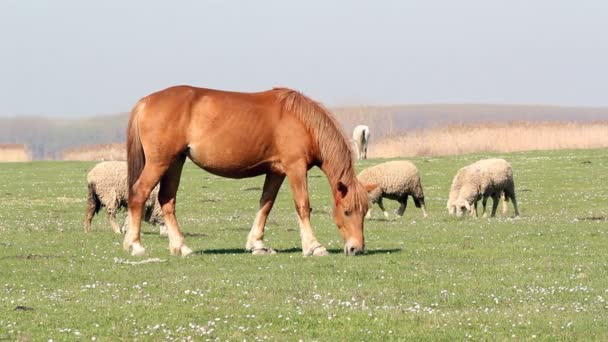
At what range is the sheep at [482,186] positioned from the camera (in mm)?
29947

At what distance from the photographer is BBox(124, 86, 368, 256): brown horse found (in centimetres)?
1777

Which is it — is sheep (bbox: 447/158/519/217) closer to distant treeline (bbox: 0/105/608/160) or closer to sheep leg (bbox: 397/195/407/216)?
sheep leg (bbox: 397/195/407/216)

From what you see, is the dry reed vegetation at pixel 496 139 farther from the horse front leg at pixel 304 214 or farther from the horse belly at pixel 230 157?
the horse belly at pixel 230 157

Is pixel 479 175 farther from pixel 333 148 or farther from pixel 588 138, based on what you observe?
pixel 588 138

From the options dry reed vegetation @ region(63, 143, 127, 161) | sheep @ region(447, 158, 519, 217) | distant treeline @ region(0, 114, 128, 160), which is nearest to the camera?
sheep @ region(447, 158, 519, 217)

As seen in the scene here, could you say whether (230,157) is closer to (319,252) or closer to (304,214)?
(304,214)

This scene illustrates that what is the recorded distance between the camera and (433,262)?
1680cm

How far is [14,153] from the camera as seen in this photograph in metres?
65.8

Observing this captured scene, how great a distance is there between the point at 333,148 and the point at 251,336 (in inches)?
292

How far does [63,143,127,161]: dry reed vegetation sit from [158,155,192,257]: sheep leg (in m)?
44.4

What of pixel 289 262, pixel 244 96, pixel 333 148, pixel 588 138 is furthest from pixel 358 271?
pixel 588 138

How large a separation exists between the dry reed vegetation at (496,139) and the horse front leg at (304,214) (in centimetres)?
4045

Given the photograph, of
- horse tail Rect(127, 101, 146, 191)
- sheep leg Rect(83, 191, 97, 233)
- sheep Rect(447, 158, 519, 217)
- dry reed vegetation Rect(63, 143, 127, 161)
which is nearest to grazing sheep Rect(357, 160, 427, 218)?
sheep Rect(447, 158, 519, 217)

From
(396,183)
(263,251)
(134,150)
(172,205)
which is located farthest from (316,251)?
(396,183)
